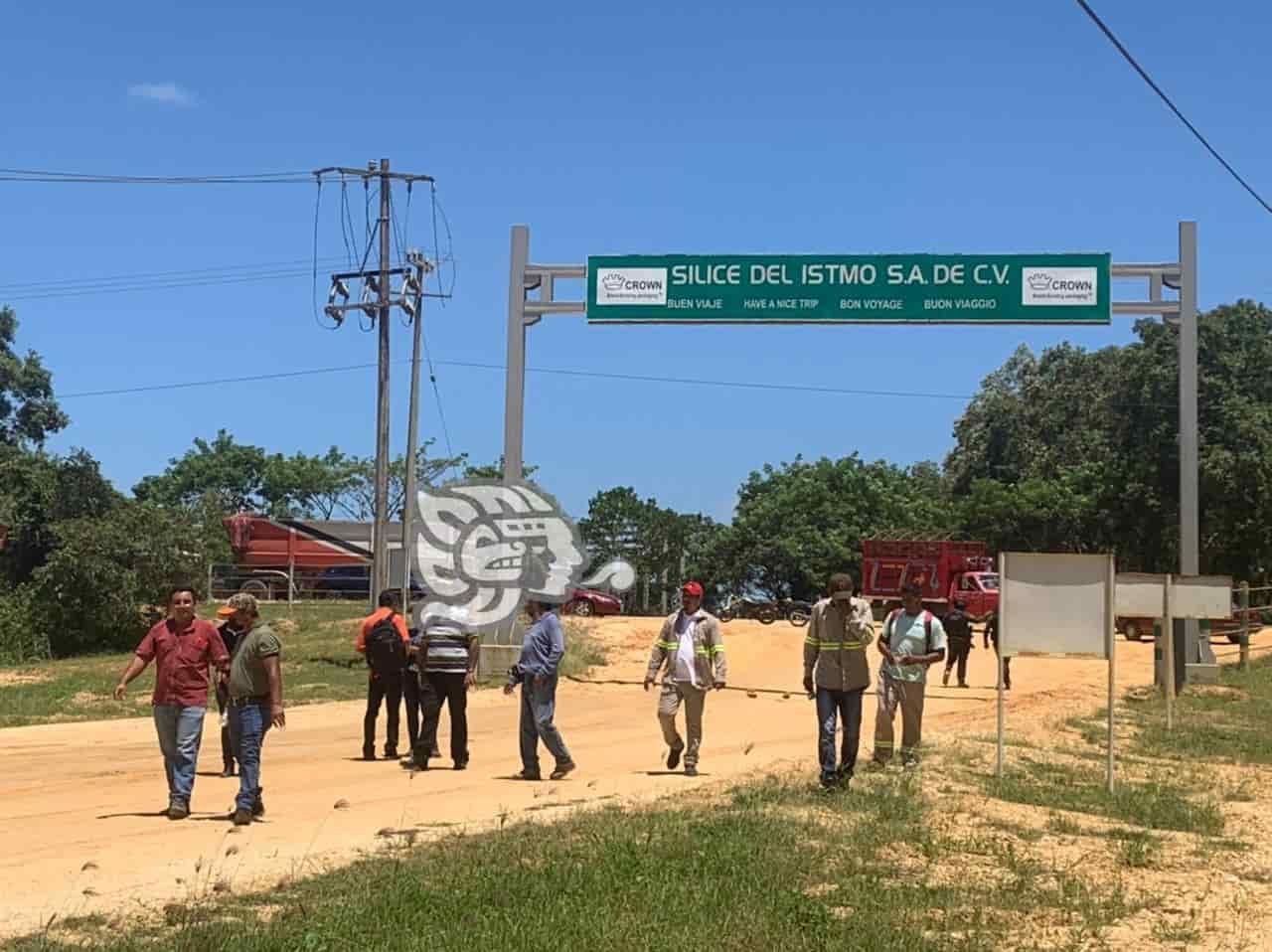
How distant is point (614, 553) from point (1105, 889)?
6594 centimetres

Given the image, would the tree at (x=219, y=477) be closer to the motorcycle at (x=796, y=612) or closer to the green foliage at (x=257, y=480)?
the green foliage at (x=257, y=480)

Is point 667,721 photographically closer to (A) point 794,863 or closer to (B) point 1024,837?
(B) point 1024,837

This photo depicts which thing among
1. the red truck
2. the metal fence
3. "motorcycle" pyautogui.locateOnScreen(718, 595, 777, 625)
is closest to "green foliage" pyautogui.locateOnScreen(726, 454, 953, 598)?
"motorcycle" pyautogui.locateOnScreen(718, 595, 777, 625)

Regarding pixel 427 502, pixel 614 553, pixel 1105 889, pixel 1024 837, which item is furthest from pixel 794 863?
pixel 614 553

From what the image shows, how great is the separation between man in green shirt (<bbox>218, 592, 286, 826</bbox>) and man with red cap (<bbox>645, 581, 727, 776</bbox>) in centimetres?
420

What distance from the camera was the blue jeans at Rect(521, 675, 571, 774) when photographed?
15117 millimetres

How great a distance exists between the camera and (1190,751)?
18672 millimetres

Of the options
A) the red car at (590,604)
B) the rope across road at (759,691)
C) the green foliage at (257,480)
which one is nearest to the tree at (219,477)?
the green foliage at (257,480)

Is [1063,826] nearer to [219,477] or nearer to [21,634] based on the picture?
[21,634]

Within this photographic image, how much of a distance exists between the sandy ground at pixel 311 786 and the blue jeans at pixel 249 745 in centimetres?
28

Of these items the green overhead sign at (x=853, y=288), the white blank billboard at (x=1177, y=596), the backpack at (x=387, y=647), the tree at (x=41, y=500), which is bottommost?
the backpack at (x=387, y=647)

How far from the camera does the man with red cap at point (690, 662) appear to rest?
1516 centimetres

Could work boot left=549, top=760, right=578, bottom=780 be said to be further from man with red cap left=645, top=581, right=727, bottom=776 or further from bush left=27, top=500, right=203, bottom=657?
bush left=27, top=500, right=203, bottom=657

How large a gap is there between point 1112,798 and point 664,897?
6622 millimetres
